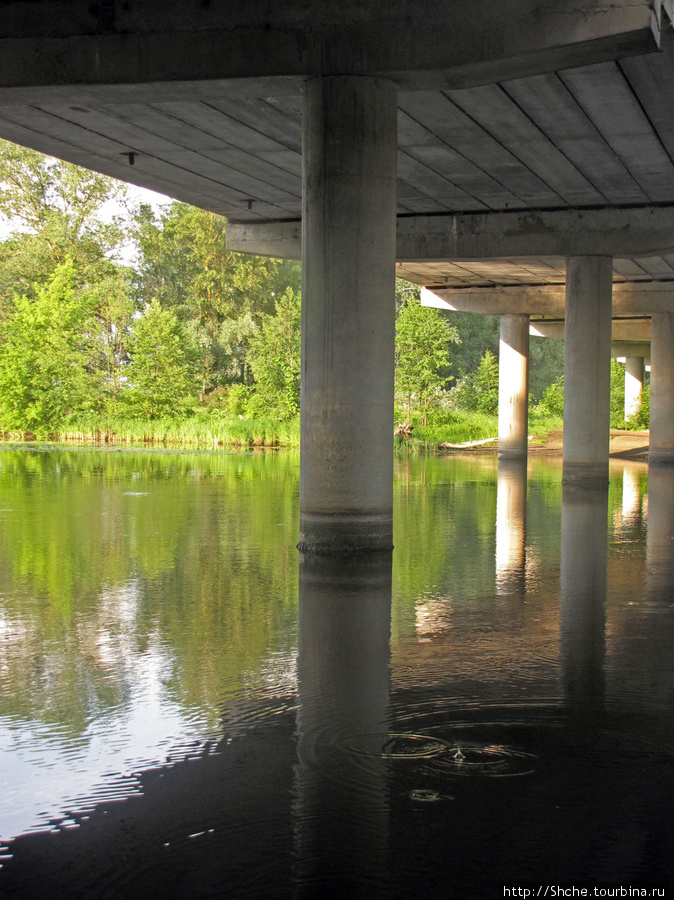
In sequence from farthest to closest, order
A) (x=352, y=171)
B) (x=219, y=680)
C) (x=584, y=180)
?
(x=584, y=180), (x=352, y=171), (x=219, y=680)

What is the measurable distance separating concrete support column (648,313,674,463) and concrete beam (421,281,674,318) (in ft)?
8.07

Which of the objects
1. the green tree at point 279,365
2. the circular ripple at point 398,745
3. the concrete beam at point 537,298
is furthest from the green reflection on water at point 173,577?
the green tree at point 279,365

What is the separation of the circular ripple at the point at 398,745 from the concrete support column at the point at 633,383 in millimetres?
62345

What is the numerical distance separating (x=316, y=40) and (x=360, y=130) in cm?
115

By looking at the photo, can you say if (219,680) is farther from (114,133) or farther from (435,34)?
(114,133)

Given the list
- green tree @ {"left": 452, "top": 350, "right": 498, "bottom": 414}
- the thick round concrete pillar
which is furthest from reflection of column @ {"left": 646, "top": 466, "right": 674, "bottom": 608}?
green tree @ {"left": 452, "top": 350, "right": 498, "bottom": 414}

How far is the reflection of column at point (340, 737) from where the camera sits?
391 cm

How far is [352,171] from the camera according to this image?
1192 centimetres

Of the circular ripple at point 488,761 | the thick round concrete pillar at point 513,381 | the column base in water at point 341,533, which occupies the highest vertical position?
the thick round concrete pillar at point 513,381

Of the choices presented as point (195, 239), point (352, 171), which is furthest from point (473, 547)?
point (195, 239)

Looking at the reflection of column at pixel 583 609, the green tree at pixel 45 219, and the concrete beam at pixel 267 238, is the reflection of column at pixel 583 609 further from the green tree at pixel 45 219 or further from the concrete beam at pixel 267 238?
the green tree at pixel 45 219

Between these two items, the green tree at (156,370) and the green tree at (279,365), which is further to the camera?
the green tree at (279,365)

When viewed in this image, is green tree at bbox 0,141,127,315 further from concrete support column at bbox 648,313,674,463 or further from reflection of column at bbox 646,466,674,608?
reflection of column at bbox 646,466,674,608

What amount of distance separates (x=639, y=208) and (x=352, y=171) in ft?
46.3
